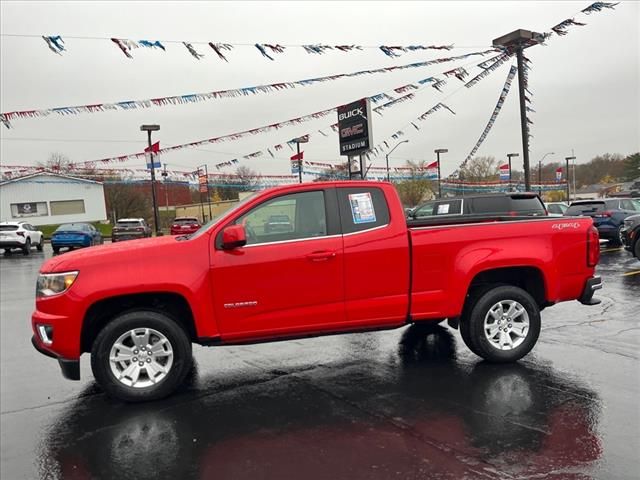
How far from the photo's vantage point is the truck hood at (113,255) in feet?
15.4

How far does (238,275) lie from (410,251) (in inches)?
65.1

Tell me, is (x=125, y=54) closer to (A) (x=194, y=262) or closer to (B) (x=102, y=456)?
(A) (x=194, y=262)

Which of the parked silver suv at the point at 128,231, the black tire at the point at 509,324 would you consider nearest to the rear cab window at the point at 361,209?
the black tire at the point at 509,324

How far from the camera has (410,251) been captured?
17.2 feet

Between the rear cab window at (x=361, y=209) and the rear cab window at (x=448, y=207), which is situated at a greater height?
the rear cab window at (x=361, y=209)

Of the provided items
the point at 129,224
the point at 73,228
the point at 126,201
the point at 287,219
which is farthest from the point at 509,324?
the point at 126,201

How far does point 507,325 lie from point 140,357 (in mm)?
3576

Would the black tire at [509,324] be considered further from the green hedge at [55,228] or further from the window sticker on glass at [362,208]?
the green hedge at [55,228]

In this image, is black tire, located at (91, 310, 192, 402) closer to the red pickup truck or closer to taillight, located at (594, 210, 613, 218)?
the red pickup truck

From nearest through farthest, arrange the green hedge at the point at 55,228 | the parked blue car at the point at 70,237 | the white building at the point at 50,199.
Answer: the parked blue car at the point at 70,237, the green hedge at the point at 55,228, the white building at the point at 50,199

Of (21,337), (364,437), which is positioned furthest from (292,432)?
(21,337)

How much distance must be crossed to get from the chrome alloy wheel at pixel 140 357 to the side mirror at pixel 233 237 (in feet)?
3.26

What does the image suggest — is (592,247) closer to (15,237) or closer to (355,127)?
(355,127)

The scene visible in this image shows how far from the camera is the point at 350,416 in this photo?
4320 millimetres
